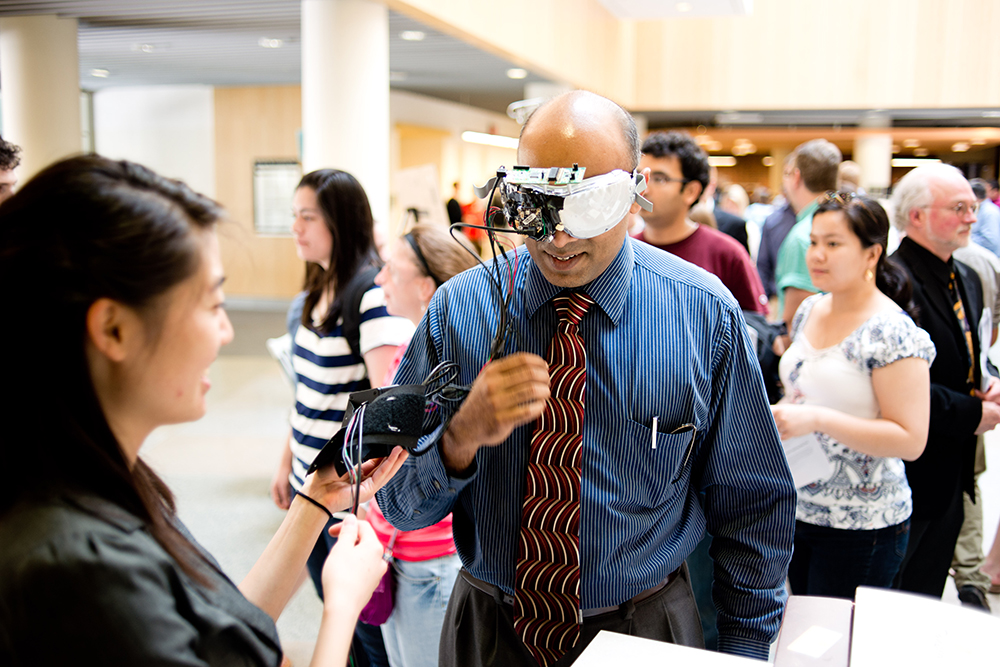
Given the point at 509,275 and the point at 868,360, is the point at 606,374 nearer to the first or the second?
the point at 509,275

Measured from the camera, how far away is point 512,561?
4.39 ft

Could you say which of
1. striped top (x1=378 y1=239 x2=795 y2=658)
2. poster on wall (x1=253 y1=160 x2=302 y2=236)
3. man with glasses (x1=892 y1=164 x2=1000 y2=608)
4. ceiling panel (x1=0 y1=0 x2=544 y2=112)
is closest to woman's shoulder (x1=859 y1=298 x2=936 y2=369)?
man with glasses (x1=892 y1=164 x2=1000 y2=608)

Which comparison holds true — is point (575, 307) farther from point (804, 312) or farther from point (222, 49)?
point (222, 49)

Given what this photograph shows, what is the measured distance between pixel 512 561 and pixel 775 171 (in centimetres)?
1863

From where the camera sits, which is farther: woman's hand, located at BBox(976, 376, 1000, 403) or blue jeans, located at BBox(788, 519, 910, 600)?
woman's hand, located at BBox(976, 376, 1000, 403)

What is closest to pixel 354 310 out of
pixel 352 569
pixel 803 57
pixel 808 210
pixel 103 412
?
pixel 352 569

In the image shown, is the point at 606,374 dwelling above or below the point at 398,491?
above

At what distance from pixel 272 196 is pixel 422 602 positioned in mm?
10813

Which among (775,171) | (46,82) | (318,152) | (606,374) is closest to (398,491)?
(606,374)

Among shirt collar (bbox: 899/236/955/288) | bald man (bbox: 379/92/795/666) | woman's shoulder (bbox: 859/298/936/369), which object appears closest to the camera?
bald man (bbox: 379/92/795/666)

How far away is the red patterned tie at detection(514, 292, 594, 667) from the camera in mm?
1307

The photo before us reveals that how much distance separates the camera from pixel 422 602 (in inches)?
73.2

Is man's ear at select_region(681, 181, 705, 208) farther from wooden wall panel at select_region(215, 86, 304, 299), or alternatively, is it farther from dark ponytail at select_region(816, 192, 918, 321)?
wooden wall panel at select_region(215, 86, 304, 299)

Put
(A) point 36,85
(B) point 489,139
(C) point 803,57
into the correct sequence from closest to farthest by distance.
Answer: (A) point 36,85, (C) point 803,57, (B) point 489,139
